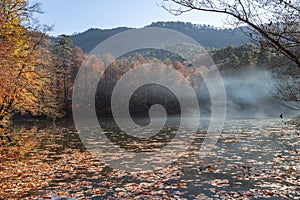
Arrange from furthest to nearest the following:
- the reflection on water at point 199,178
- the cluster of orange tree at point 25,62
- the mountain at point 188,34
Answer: the mountain at point 188,34, the cluster of orange tree at point 25,62, the reflection on water at point 199,178

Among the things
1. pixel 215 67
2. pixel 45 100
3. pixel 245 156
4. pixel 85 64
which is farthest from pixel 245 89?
pixel 245 156

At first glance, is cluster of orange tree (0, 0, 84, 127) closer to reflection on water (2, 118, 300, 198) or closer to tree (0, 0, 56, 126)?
tree (0, 0, 56, 126)

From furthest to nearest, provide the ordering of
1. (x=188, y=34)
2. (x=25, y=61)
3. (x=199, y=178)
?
(x=188, y=34) < (x=25, y=61) < (x=199, y=178)

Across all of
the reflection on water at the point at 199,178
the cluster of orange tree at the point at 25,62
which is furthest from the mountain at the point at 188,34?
the reflection on water at the point at 199,178

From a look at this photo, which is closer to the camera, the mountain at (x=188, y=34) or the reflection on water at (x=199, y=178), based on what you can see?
the reflection on water at (x=199, y=178)

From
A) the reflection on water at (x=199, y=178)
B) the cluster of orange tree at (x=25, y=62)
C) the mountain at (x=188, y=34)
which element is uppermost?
the mountain at (x=188, y=34)

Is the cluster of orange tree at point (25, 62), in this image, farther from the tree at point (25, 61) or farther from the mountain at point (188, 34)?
the mountain at point (188, 34)

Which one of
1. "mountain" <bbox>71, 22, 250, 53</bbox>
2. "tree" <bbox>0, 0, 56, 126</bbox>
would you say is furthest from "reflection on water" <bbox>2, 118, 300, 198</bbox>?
"mountain" <bbox>71, 22, 250, 53</bbox>

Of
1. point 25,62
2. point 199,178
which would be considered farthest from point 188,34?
point 199,178

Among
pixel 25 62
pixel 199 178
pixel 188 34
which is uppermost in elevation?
pixel 188 34

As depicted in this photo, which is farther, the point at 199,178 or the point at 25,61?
the point at 25,61

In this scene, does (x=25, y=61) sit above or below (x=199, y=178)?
above

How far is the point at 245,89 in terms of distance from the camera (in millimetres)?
65875

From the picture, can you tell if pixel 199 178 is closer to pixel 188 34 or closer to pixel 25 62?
pixel 25 62
